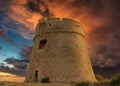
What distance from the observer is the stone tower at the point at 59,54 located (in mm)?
28469

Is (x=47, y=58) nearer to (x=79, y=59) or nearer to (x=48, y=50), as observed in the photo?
(x=48, y=50)

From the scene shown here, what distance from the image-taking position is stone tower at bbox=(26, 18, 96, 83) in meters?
28.5

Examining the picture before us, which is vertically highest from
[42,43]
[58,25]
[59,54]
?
[58,25]

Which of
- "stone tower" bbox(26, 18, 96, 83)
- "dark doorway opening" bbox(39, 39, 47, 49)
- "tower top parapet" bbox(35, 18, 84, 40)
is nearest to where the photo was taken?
"stone tower" bbox(26, 18, 96, 83)

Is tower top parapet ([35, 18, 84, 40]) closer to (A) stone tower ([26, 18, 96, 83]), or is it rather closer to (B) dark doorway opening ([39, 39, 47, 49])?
(A) stone tower ([26, 18, 96, 83])

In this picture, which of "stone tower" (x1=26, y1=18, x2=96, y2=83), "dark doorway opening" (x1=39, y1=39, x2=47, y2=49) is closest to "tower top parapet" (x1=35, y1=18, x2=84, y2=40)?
"stone tower" (x1=26, y1=18, x2=96, y2=83)

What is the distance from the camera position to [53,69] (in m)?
28.5

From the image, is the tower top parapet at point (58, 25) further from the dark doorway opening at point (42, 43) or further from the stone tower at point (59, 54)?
the dark doorway opening at point (42, 43)

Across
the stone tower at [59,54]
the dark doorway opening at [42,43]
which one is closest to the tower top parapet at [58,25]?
the stone tower at [59,54]

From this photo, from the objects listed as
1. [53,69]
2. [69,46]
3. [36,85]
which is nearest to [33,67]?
[53,69]

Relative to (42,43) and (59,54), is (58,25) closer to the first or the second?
(42,43)

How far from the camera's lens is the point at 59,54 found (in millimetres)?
29109

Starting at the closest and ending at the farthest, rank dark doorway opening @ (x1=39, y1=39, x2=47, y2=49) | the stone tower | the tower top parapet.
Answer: the stone tower, the tower top parapet, dark doorway opening @ (x1=39, y1=39, x2=47, y2=49)

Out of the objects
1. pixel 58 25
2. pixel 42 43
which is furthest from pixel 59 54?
pixel 58 25
